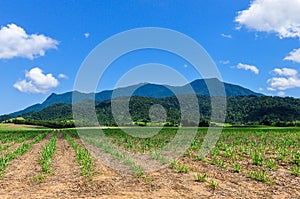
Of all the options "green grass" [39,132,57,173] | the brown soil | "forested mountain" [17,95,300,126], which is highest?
"forested mountain" [17,95,300,126]

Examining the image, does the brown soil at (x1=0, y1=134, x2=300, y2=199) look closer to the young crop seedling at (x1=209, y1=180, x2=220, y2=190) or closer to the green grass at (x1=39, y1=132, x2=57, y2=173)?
the young crop seedling at (x1=209, y1=180, x2=220, y2=190)

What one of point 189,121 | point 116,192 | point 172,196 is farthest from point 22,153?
point 189,121

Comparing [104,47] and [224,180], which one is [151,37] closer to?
[104,47]

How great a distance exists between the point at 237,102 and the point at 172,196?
170179mm

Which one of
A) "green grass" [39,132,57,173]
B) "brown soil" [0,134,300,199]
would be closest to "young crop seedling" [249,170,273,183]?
"brown soil" [0,134,300,199]

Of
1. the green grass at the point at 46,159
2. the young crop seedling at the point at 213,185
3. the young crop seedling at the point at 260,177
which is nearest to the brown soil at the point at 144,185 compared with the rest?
the young crop seedling at the point at 213,185

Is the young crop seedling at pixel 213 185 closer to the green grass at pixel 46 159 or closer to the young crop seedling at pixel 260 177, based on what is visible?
the young crop seedling at pixel 260 177

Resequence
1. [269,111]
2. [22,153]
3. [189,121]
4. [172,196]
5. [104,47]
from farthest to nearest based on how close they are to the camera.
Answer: [269,111] → [189,121] → [22,153] → [104,47] → [172,196]

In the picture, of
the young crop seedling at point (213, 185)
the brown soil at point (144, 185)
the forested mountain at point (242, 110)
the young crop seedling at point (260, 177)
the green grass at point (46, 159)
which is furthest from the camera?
the forested mountain at point (242, 110)

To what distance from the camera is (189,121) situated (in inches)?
2943

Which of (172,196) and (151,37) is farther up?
(151,37)

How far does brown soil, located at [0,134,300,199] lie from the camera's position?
9.57 metres

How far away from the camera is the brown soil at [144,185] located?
9.57 m

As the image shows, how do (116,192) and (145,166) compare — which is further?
(145,166)
